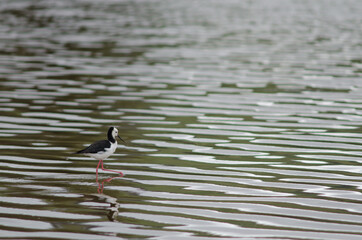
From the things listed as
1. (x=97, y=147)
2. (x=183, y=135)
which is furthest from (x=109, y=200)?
(x=183, y=135)

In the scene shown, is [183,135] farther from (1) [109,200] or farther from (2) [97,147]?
(1) [109,200]

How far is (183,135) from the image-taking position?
12586 mm

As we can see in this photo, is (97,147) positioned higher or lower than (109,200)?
higher

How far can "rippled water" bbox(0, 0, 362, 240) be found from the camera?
25.5ft

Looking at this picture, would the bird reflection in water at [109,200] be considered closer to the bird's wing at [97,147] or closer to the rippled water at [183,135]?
the rippled water at [183,135]

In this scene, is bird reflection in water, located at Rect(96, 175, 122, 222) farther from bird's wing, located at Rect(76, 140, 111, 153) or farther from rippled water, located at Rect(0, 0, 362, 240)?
bird's wing, located at Rect(76, 140, 111, 153)

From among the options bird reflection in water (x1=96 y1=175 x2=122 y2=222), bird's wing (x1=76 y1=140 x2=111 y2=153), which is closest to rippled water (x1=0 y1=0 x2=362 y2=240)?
bird reflection in water (x1=96 y1=175 x2=122 y2=222)

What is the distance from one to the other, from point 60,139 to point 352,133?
5.48 metres

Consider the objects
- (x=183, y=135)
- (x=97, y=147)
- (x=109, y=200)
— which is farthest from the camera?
(x=183, y=135)

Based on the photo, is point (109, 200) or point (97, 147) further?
point (97, 147)

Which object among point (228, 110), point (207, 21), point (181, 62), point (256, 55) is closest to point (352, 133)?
point (228, 110)

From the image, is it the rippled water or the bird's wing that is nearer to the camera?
the rippled water

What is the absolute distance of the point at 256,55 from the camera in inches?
956

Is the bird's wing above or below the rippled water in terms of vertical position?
above
